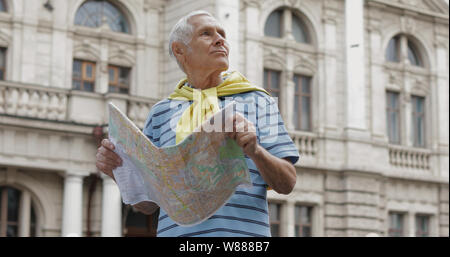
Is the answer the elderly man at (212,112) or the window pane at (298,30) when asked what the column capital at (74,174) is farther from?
the elderly man at (212,112)

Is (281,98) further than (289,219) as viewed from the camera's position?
Yes

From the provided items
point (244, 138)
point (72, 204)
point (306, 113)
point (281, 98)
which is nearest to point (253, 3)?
point (281, 98)

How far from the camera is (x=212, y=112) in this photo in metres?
3.20

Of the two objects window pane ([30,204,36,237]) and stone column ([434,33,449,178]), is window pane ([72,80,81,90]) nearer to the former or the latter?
window pane ([30,204,36,237])

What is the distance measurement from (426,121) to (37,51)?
12.6 m

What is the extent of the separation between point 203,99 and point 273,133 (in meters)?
0.30

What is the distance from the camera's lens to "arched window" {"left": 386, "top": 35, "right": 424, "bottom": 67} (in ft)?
88.8

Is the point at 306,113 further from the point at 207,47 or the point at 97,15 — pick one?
the point at 207,47

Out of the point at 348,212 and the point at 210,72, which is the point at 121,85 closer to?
the point at 348,212

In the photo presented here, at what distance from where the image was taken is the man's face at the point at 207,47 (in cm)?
334

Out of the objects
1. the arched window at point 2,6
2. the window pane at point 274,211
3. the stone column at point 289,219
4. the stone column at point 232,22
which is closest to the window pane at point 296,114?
the stone column at point 289,219

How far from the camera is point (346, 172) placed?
80.3 ft
